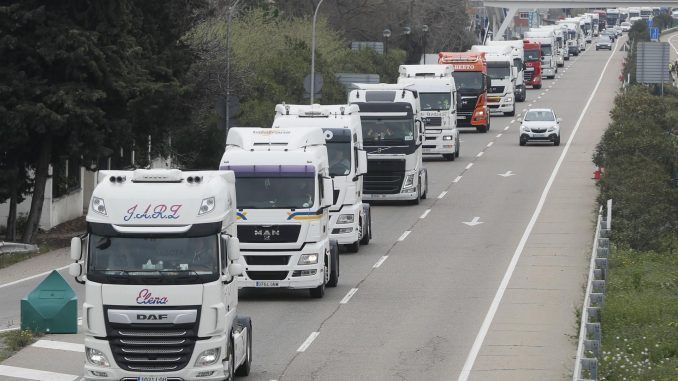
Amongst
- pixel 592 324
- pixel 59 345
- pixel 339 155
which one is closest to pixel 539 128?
pixel 339 155

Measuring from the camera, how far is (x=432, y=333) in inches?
930

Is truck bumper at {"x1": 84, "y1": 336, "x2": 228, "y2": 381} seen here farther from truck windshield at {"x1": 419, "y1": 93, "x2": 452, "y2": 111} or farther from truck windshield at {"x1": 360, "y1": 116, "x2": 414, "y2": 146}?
truck windshield at {"x1": 419, "y1": 93, "x2": 452, "y2": 111}

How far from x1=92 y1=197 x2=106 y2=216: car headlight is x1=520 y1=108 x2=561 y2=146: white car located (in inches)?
1848

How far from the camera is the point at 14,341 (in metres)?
22.3

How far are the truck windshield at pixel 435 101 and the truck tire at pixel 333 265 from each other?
86.6 ft

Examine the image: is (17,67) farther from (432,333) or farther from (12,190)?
(432,333)

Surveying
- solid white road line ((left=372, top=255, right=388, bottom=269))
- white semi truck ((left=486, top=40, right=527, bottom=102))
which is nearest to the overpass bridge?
white semi truck ((left=486, top=40, right=527, bottom=102))

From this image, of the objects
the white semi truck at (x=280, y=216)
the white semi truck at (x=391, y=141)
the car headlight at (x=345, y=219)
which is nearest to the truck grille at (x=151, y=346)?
the white semi truck at (x=280, y=216)

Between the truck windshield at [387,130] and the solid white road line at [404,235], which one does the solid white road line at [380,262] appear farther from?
the truck windshield at [387,130]

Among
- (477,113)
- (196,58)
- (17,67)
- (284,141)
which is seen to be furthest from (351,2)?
(284,141)

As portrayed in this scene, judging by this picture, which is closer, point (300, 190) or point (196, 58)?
point (300, 190)

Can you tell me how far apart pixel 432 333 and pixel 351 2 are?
7378 cm

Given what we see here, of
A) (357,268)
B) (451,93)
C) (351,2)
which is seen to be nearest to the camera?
(357,268)

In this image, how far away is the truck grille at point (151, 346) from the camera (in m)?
17.3
